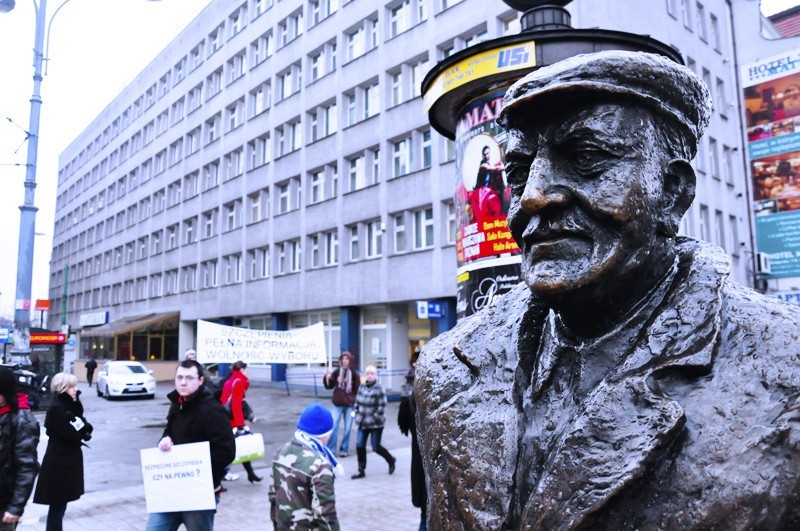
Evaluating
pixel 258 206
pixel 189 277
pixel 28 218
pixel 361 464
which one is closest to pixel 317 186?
pixel 258 206

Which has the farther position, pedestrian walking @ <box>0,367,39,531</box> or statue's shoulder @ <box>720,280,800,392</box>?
pedestrian walking @ <box>0,367,39,531</box>

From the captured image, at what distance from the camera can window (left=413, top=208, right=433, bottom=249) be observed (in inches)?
890

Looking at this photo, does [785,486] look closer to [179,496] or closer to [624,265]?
[624,265]

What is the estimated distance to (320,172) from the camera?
2866cm

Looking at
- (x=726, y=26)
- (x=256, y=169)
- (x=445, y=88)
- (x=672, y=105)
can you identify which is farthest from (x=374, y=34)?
(x=672, y=105)

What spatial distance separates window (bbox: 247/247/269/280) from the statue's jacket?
30.4 m

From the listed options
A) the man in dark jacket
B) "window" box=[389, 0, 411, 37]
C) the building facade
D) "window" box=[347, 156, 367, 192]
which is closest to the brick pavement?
the man in dark jacket

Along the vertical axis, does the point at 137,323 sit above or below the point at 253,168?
below

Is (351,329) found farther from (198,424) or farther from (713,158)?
(198,424)

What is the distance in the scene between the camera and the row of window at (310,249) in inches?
909

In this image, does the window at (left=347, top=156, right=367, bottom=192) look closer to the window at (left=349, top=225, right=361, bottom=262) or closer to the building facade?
the building facade

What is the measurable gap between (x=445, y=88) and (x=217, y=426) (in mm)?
4173

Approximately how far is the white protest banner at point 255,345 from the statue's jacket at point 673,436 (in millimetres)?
9971

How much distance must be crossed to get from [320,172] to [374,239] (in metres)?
5.36
